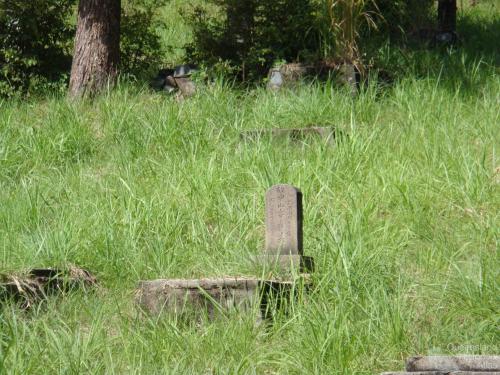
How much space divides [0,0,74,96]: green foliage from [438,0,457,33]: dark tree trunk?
4.61 metres

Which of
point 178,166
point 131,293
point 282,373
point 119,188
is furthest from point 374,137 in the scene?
point 282,373

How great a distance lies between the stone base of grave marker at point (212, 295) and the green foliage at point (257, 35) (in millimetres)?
5025

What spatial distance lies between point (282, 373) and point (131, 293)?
4.23 ft

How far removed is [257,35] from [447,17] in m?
3.00

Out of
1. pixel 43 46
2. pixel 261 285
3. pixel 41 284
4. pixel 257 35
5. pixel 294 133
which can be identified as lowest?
pixel 41 284

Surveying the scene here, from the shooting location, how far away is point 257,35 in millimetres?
10289

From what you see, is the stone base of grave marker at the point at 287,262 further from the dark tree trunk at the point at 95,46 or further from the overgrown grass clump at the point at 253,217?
the dark tree trunk at the point at 95,46

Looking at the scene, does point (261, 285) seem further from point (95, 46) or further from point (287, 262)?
point (95, 46)

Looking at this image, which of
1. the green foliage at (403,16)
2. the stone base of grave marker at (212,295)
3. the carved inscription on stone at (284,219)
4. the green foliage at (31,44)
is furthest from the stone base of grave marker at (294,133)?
the green foliage at (403,16)

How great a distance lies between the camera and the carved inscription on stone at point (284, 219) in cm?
548

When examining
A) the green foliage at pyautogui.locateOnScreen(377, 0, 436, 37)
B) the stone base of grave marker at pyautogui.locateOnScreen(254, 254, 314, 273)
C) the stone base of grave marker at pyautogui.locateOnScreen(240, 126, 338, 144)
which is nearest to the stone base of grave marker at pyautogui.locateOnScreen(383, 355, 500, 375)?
the stone base of grave marker at pyautogui.locateOnScreen(254, 254, 314, 273)

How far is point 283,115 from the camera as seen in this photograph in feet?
27.5

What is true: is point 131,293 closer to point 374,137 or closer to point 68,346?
point 68,346

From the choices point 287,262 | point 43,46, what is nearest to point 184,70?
point 43,46
